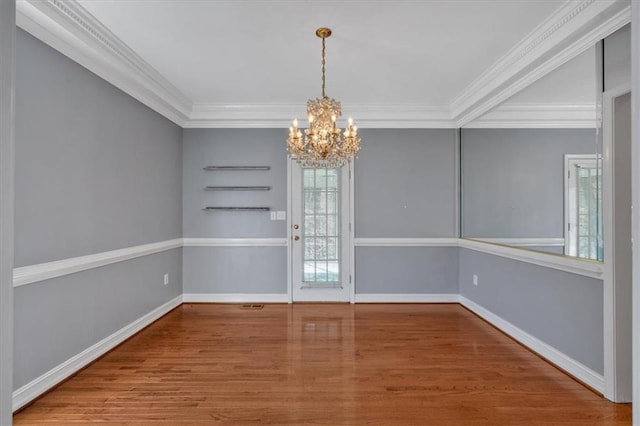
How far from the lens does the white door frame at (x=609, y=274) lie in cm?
226

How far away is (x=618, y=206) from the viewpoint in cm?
226

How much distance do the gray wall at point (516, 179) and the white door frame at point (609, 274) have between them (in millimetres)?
182

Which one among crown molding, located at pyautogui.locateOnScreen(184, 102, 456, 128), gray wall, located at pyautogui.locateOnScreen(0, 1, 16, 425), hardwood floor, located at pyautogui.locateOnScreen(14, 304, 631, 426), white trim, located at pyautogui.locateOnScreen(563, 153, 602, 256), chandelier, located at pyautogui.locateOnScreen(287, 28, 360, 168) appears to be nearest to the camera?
gray wall, located at pyautogui.locateOnScreen(0, 1, 16, 425)

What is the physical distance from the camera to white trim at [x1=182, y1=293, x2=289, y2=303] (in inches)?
186

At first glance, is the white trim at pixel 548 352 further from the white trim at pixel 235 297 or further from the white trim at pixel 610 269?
the white trim at pixel 235 297

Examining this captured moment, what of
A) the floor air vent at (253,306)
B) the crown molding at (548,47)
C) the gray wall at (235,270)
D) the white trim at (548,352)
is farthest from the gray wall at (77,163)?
the white trim at (548,352)

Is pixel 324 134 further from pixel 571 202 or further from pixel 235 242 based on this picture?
pixel 235 242

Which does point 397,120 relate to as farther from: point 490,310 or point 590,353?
point 590,353

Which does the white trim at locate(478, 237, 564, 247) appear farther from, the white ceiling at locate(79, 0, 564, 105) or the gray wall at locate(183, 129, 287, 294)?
the gray wall at locate(183, 129, 287, 294)

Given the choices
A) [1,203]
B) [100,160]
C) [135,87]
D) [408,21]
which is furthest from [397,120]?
[1,203]

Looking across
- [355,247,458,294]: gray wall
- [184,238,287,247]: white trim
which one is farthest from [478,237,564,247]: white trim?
[184,238,287,247]: white trim

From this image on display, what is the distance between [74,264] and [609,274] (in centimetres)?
376

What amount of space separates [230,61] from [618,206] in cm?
322

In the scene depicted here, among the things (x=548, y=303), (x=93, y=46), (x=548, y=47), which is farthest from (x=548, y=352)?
(x=93, y=46)
